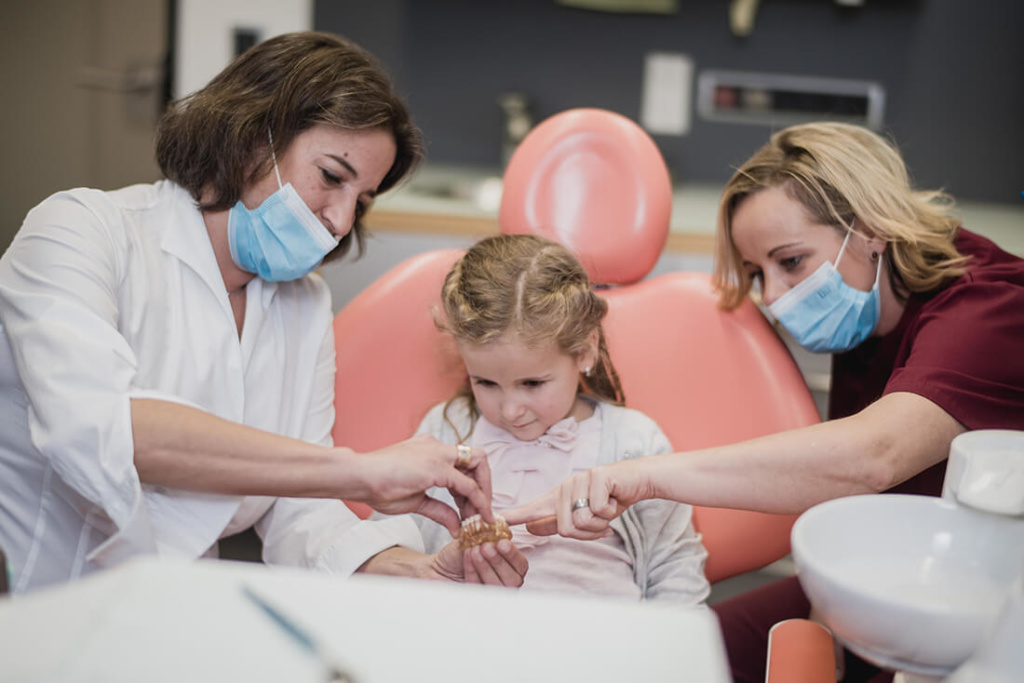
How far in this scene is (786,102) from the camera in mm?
3230

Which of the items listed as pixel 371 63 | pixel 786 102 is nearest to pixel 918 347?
pixel 371 63

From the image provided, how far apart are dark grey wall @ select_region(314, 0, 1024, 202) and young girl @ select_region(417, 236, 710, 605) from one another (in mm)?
2010

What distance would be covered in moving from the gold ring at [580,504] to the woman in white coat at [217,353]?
0.13 metres

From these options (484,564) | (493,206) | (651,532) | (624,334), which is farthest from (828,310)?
(493,206)

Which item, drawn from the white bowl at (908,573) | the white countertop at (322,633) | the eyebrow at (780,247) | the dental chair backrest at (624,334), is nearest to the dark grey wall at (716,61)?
the dental chair backrest at (624,334)

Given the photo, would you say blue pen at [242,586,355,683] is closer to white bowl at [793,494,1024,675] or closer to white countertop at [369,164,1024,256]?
white bowl at [793,494,1024,675]

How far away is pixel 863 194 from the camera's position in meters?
1.43

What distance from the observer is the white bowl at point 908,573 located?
2.32 feet

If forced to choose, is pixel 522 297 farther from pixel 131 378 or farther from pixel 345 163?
pixel 131 378

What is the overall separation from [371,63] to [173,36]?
71.6 inches

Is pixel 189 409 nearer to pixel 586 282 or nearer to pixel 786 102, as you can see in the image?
pixel 586 282

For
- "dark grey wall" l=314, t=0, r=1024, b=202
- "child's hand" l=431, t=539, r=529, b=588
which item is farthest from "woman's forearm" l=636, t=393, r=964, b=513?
"dark grey wall" l=314, t=0, r=1024, b=202

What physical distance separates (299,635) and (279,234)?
80 cm

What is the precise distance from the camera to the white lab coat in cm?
105
